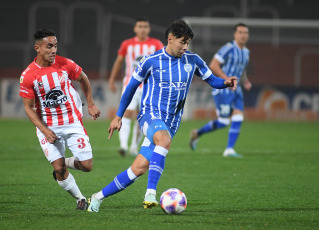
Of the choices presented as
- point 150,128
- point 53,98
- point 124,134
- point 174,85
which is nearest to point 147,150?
point 150,128

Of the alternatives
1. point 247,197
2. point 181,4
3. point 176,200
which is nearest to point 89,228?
point 176,200

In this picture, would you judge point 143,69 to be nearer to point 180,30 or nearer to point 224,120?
point 180,30

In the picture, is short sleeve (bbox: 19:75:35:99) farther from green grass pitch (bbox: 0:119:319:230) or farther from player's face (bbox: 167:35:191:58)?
player's face (bbox: 167:35:191:58)

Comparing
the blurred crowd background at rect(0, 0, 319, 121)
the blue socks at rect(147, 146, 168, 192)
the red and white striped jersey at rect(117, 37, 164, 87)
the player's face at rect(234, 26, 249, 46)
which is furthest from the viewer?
the blurred crowd background at rect(0, 0, 319, 121)

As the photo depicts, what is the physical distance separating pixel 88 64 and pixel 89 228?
17.7 m

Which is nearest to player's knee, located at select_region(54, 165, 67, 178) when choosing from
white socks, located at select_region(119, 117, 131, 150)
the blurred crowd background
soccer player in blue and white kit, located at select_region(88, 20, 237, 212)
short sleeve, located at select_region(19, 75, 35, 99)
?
soccer player in blue and white kit, located at select_region(88, 20, 237, 212)

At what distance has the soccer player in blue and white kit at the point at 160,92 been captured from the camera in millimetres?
5848

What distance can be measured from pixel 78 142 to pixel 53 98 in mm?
498

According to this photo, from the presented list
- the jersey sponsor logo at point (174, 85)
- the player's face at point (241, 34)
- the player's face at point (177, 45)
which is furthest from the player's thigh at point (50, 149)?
the player's face at point (241, 34)

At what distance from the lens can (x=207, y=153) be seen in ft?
38.8

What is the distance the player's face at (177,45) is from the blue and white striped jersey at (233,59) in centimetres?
504

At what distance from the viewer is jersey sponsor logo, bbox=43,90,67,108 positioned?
629cm

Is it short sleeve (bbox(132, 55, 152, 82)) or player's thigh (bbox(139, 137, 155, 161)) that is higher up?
short sleeve (bbox(132, 55, 152, 82))

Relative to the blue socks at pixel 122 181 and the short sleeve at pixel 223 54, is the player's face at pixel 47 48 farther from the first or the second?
the short sleeve at pixel 223 54
